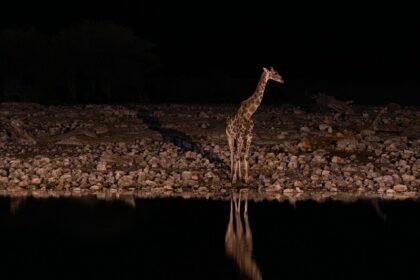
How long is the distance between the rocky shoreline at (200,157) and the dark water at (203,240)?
1.16 m

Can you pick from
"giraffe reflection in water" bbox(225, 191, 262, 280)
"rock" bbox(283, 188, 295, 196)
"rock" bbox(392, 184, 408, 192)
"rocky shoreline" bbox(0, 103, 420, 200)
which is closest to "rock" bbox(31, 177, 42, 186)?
"rocky shoreline" bbox(0, 103, 420, 200)

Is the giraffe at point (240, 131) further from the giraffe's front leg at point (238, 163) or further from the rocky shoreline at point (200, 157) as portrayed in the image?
the rocky shoreline at point (200, 157)

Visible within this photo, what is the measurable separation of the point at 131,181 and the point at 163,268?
613cm

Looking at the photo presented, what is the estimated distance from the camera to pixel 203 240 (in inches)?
553

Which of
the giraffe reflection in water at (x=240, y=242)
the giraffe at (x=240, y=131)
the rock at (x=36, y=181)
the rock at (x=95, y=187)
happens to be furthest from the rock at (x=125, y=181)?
the giraffe reflection in water at (x=240, y=242)

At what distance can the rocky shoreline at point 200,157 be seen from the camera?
17688 mm

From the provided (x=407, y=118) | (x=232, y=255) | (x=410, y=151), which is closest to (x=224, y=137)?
(x=410, y=151)

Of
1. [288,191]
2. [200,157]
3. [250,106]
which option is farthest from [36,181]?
[288,191]

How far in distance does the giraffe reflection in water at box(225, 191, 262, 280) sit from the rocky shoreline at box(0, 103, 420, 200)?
1.21 metres

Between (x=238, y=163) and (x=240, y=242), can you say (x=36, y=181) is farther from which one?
(x=240, y=242)

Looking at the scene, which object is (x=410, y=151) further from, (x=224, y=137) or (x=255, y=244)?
(x=255, y=244)

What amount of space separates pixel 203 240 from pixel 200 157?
6142 millimetres

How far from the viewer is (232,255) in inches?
516

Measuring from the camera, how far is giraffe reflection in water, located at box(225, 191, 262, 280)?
40.3 ft
